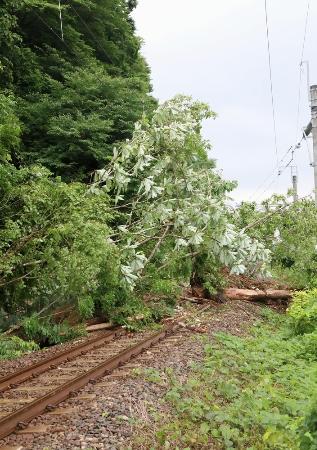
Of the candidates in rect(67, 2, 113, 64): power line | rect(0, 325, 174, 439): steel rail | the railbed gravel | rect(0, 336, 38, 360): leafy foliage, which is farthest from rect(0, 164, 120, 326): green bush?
rect(67, 2, 113, 64): power line

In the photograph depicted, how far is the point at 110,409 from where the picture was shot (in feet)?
18.2

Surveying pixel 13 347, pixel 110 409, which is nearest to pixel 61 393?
pixel 110 409

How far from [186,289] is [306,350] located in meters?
8.25

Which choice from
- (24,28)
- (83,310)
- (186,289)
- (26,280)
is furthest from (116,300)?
(24,28)

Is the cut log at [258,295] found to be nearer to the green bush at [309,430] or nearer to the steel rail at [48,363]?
the steel rail at [48,363]

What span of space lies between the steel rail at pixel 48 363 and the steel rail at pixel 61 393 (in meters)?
1.04

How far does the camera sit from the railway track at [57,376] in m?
5.78

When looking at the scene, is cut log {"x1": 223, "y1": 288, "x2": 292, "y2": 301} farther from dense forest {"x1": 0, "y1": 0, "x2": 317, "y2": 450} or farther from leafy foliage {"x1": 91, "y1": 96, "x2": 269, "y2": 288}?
leafy foliage {"x1": 91, "y1": 96, "x2": 269, "y2": 288}

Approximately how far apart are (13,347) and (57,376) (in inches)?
130

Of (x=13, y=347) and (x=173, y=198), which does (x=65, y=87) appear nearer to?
(x=173, y=198)

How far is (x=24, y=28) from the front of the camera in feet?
66.1

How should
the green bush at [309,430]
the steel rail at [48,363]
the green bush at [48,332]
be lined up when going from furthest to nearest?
the green bush at [48,332], the steel rail at [48,363], the green bush at [309,430]

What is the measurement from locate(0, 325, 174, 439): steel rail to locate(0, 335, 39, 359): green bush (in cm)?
257

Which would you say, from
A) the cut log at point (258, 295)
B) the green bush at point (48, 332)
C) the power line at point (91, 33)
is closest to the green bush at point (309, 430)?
the green bush at point (48, 332)
